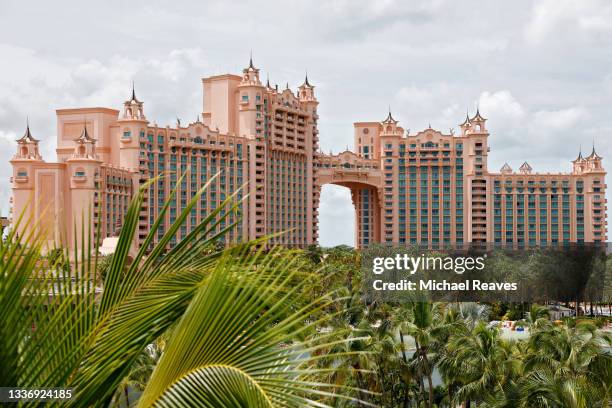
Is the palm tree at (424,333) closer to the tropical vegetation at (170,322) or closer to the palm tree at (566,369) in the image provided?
the palm tree at (566,369)

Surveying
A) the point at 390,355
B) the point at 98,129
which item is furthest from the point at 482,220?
the point at 390,355

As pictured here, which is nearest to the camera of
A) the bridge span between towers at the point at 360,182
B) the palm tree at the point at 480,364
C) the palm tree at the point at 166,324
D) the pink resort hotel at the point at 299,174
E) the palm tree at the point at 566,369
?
the palm tree at the point at 166,324

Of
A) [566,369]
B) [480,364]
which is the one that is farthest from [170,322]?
[480,364]

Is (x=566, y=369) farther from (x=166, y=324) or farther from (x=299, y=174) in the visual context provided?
(x=299, y=174)

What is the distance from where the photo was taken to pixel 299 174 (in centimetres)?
11669

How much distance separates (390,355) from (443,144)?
321ft

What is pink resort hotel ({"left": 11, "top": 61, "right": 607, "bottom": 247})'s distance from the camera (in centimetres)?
9569

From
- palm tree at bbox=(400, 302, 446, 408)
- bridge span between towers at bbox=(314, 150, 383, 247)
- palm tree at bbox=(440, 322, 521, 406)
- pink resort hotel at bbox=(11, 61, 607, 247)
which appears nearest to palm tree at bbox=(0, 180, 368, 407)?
palm tree at bbox=(440, 322, 521, 406)

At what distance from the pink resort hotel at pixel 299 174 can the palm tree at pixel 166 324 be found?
83275 mm

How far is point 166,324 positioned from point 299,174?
11094 centimetres

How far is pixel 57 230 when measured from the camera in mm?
5570

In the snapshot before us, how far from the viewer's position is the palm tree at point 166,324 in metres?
4.97

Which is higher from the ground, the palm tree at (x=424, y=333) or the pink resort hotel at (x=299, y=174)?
the pink resort hotel at (x=299, y=174)

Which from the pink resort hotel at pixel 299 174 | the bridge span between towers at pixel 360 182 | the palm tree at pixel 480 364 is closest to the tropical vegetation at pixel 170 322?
the palm tree at pixel 480 364
